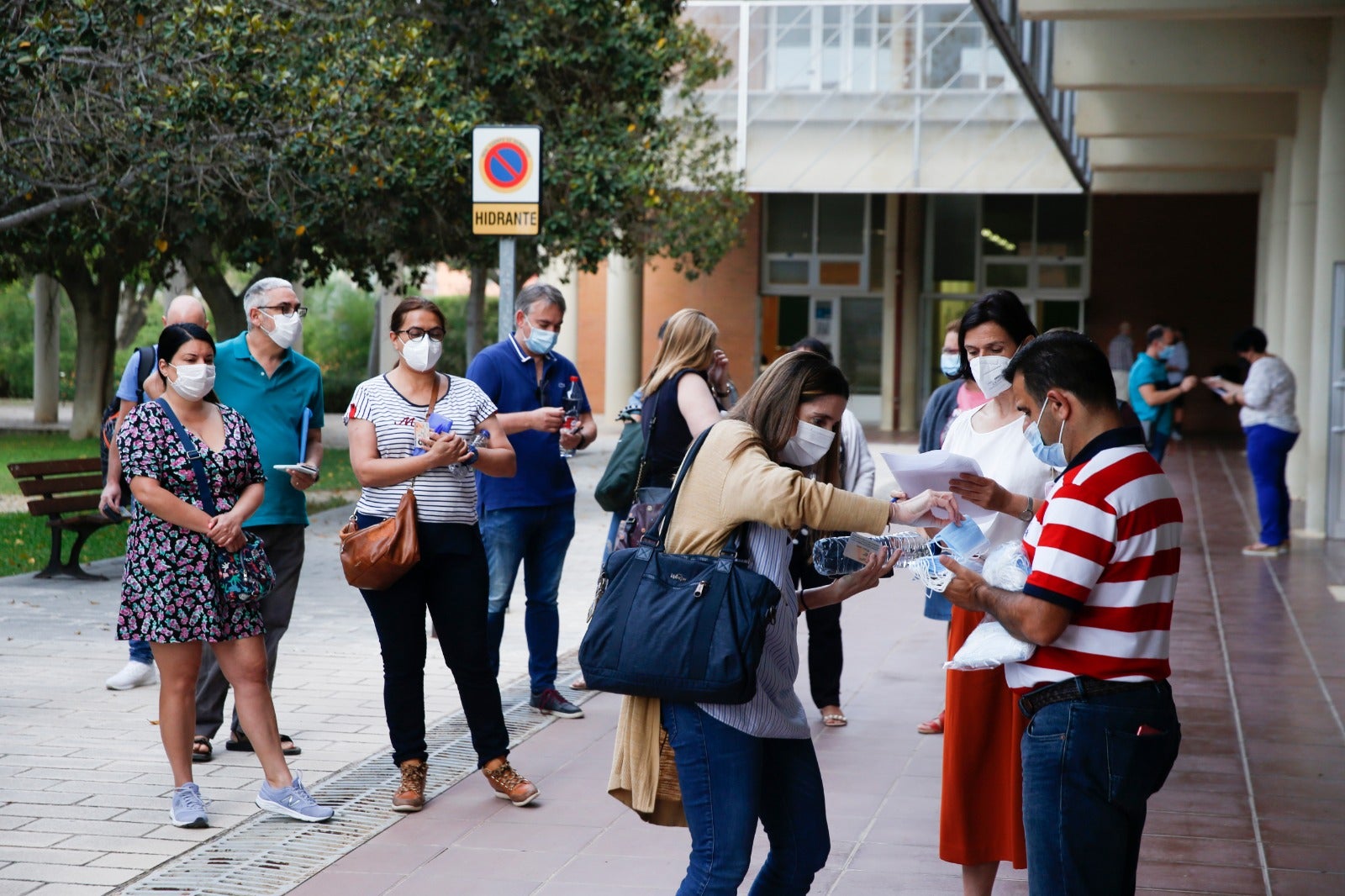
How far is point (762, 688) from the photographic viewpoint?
11.4 feet

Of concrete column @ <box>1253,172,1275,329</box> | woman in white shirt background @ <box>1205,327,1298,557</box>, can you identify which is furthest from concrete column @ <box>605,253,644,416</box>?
woman in white shirt background @ <box>1205,327,1298,557</box>

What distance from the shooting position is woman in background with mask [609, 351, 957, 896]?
3404mm

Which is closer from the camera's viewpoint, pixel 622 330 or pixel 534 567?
pixel 534 567

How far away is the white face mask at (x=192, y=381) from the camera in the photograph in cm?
521

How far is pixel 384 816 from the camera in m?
5.41

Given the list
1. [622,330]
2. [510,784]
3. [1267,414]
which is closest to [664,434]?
[510,784]

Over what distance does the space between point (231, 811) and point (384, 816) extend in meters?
0.58

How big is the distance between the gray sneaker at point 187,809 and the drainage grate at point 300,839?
13 centimetres

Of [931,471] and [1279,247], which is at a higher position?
[1279,247]

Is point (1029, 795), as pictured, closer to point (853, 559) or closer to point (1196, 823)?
point (853, 559)

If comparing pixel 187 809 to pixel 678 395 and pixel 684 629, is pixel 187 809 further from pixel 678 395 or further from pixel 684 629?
pixel 684 629

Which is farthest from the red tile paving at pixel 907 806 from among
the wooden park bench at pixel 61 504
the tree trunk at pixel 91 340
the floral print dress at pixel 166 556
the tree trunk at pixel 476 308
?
the tree trunk at pixel 91 340

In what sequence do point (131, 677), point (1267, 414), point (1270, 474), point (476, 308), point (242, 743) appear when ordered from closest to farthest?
point (242, 743) < point (131, 677) < point (1267, 414) < point (1270, 474) < point (476, 308)

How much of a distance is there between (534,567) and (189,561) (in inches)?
76.7
